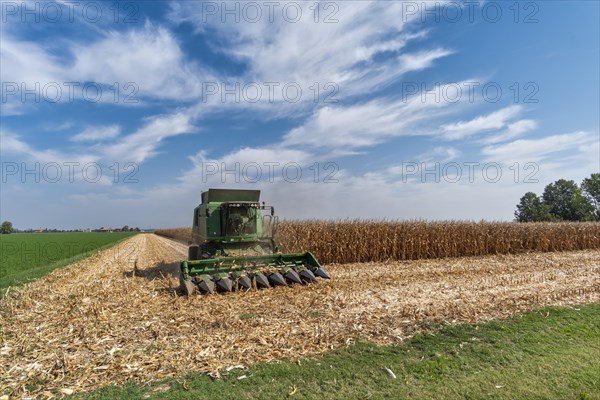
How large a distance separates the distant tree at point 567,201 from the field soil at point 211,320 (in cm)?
5902

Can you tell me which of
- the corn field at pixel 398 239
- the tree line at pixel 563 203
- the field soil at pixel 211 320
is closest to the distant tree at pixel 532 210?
the tree line at pixel 563 203

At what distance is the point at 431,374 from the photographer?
4172 mm

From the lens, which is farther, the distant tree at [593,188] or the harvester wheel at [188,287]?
the distant tree at [593,188]

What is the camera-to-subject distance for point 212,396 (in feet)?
12.3

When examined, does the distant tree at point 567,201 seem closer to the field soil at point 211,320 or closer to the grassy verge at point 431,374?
the field soil at point 211,320

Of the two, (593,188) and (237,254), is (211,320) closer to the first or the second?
(237,254)

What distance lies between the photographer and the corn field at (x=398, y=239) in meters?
16.5

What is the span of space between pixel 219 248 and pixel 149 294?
274 centimetres

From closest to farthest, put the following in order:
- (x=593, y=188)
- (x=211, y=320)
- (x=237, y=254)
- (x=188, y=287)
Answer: (x=211, y=320) → (x=188, y=287) → (x=237, y=254) → (x=593, y=188)

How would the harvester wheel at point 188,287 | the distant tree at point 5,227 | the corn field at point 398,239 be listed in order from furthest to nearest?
the distant tree at point 5,227, the corn field at point 398,239, the harvester wheel at point 188,287

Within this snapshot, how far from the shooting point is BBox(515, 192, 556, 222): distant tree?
59.7m

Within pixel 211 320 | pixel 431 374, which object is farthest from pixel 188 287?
Answer: pixel 431 374

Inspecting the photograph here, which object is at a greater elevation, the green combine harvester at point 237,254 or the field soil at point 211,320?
the green combine harvester at point 237,254

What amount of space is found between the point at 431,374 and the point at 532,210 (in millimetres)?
71603
